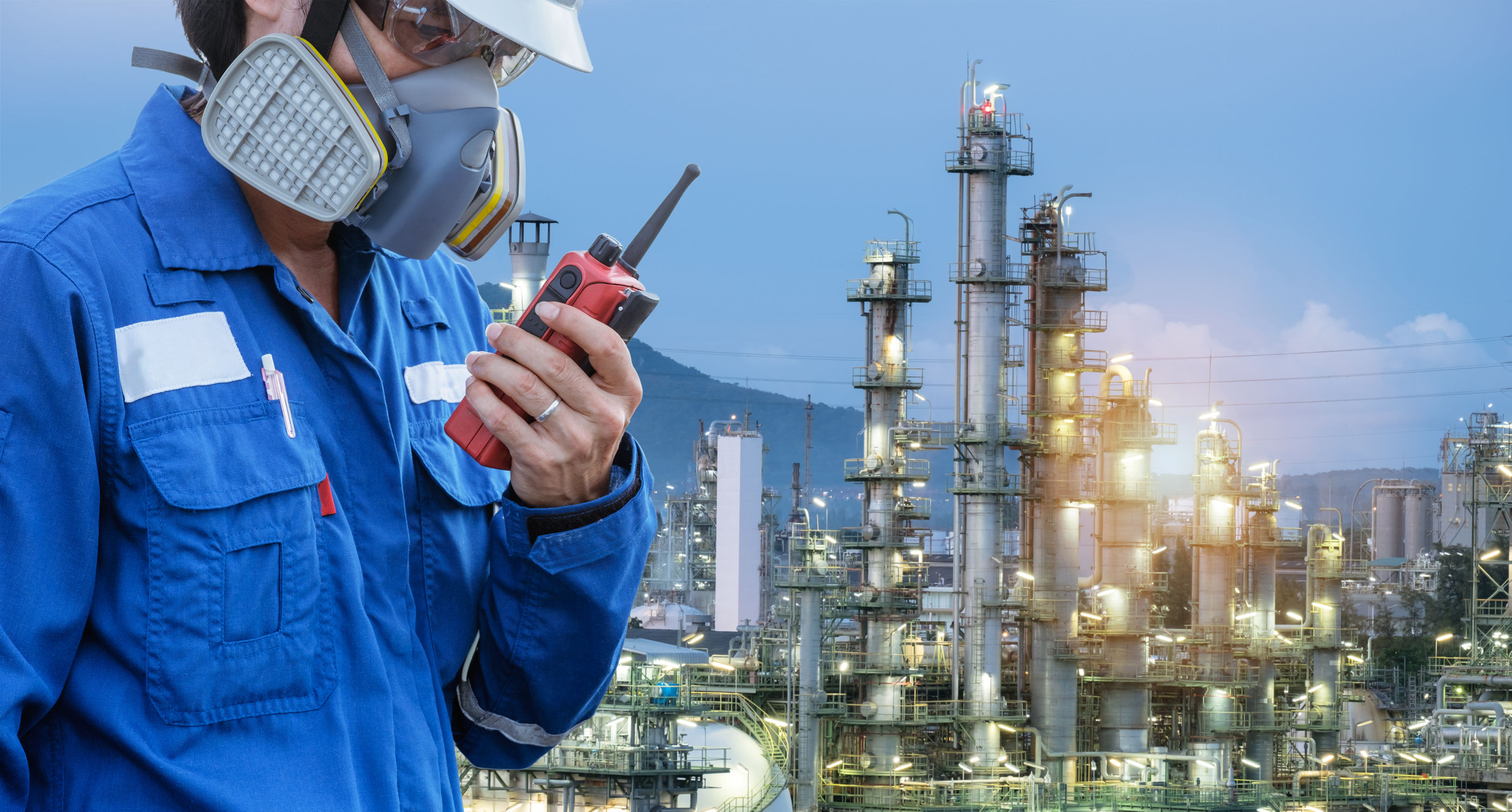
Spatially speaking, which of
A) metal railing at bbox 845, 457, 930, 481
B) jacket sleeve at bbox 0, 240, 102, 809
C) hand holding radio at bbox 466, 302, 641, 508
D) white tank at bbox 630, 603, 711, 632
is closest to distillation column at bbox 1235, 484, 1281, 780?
metal railing at bbox 845, 457, 930, 481

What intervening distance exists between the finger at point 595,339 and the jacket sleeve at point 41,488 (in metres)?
0.40

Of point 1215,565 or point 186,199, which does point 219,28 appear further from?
point 1215,565

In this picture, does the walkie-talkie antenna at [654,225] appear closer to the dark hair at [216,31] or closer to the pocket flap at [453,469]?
the pocket flap at [453,469]

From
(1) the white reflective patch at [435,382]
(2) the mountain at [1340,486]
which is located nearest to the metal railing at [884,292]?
(1) the white reflective patch at [435,382]

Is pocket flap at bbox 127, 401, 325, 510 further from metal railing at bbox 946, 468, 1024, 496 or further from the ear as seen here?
metal railing at bbox 946, 468, 1024, 496

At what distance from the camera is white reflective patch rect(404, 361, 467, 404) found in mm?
1635

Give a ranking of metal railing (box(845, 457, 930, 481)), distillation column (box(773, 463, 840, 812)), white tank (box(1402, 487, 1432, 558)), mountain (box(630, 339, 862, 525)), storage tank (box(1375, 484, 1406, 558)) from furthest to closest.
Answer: mountain (box(630, 339, 862, 525))
white tank (box(1402, 487, 1432, 558))
storage tank (box(1375, 484, 1406, 558))
metal railing (box(845, 457, 930, 481))
distillation column (box(773, 463, 840, 812))

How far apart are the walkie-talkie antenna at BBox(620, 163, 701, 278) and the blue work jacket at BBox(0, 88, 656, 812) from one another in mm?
240

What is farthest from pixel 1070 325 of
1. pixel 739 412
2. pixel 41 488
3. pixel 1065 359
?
pixel 739 412

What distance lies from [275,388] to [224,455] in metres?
0.10

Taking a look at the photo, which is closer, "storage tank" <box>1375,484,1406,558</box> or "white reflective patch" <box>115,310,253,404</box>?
"white reflective patch" <box>115,310,253,404</box>

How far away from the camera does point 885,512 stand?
74.6 ft

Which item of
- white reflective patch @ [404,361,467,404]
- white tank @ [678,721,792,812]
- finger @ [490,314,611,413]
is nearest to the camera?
finger @ [490,314,611,413]

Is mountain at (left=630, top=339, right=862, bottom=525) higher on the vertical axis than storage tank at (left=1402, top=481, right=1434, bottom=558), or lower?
higher
